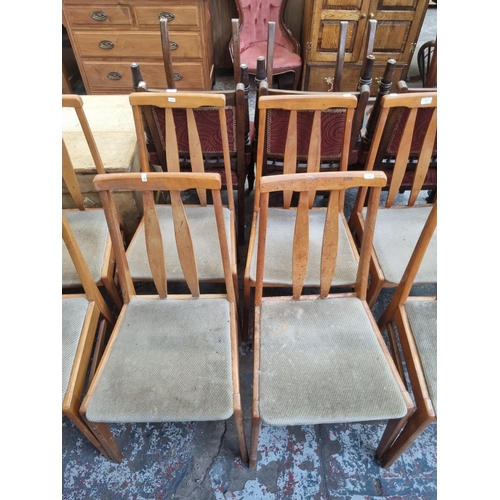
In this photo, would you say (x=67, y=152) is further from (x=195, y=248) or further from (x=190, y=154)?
(x=195, y=248)

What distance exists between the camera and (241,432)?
41.2 inches

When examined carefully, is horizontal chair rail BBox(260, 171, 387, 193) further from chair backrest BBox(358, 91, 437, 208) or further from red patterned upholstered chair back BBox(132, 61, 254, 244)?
red patterned upholstered chair back BBox(132, 61, 254, 244)

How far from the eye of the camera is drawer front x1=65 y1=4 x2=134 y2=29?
2479 mm

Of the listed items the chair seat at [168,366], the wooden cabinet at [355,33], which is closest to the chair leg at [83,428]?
the chair seat at [168,366]

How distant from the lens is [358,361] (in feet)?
3.21

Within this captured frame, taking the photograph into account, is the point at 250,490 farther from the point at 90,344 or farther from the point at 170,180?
the point at 170,180

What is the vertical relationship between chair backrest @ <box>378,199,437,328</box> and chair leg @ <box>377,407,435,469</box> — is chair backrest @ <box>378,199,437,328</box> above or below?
above

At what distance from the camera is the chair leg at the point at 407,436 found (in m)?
0.94

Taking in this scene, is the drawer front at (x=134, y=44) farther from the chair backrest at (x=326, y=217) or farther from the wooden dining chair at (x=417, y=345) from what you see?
the wooden dining chair at (x=417, y=345)

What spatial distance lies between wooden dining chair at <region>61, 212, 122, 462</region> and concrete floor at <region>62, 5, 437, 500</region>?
0.31 ft

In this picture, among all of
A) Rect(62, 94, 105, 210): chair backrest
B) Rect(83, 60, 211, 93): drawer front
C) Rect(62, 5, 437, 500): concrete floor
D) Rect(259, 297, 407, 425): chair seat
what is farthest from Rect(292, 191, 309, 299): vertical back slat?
Rect(83, 60, 211, 93): drawer front

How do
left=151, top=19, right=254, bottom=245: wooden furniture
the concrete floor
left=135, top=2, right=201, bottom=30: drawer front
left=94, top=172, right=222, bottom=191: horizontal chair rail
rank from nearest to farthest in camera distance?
left=94, top=172, right=222, bottom=191: horizontal chair rail, the concrete floor, left=151, top=19, right=254, bottom=245: wooden furniture, left=135, top=2, right=201, bottom=30: drawer front

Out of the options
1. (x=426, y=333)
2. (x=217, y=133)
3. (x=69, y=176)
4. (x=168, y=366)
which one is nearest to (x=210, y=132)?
(x=217, y=133)

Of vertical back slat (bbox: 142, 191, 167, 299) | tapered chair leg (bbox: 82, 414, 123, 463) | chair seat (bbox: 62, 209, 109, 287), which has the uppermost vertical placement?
vertical back slat (bbox: 142, 191, 167, 299)
